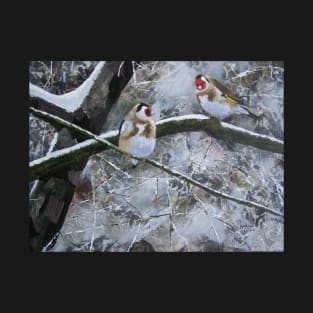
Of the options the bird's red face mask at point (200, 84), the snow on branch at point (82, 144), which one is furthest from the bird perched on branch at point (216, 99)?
the snow on branch at point (82, 144)

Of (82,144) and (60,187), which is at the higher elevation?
(82,144)

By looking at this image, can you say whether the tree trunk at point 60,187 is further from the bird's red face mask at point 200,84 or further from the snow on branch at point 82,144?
the bird's red face mask at point 200,84

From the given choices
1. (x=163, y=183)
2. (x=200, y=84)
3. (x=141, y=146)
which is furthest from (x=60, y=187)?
(x=200, y=84)

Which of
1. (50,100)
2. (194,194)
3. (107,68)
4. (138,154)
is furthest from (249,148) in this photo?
(50,100)

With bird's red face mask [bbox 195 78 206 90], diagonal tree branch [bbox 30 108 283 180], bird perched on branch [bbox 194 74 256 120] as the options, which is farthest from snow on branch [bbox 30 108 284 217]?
bird's red face mask [bbox 195 78 206 90]

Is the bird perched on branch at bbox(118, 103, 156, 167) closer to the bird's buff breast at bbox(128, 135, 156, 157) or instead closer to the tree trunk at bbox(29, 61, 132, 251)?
the bird's buff breast at bbox(128, 135, 156, 157)

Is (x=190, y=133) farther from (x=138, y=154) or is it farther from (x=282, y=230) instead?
(x=282, y=230)

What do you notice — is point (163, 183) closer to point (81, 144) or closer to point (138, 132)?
point (138, 132)
